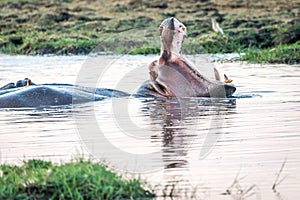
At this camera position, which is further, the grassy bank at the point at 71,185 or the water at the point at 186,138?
the water at the point at 186,138

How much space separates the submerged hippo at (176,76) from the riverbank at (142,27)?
284 inches

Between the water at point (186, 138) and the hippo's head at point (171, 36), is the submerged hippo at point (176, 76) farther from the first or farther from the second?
the water at point (186, 138)

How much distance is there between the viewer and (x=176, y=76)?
37.2 feet

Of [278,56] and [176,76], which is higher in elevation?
[278,56]

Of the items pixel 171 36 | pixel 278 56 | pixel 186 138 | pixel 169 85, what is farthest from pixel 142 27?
pixel 186 138

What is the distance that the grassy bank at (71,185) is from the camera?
17.7 feet

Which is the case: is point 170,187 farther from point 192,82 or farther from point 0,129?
point 192,82

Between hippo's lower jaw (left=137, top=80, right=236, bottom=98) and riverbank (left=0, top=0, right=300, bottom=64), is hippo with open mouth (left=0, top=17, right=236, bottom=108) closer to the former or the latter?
hippo's lower jaw (left=137, top=80, right=236, bottom=98)

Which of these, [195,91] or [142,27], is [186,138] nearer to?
[195,91]

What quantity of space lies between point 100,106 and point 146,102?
2.19ft

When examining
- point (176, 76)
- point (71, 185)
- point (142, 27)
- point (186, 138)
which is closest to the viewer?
point (71, 185)

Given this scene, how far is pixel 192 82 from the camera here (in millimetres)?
11414

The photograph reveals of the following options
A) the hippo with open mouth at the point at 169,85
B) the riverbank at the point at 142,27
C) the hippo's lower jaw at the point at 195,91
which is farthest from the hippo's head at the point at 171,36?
the riverbank at the point at 142,27

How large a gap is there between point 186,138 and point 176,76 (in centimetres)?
342
